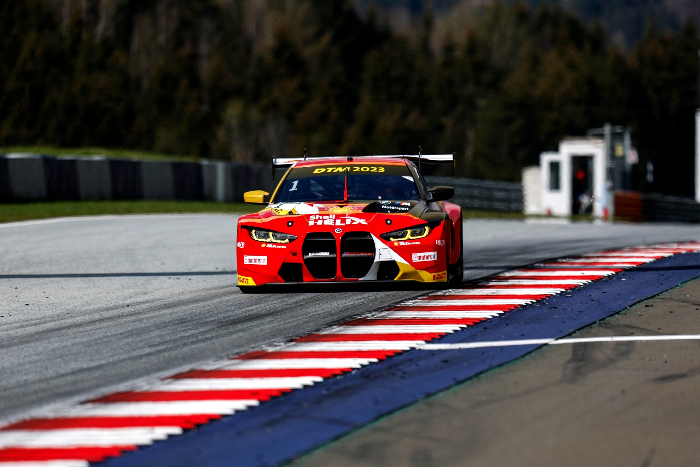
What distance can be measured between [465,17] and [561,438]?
110 metres

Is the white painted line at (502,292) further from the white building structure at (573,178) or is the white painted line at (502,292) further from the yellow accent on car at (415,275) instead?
the white building structure at (573,178)

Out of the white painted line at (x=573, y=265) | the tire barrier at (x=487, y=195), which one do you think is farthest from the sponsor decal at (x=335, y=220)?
the tire barrier at (x=487, y=195)

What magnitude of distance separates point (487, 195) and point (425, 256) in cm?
3083

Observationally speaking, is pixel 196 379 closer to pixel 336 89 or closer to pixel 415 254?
pixel 415 254

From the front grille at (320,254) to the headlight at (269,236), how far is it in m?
0.16

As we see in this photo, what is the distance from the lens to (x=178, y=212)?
2528cm

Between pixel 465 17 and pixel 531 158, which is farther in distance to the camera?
pixel 465 17

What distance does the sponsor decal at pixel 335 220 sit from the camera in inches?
375

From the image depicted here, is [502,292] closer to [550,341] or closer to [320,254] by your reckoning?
[320,254]

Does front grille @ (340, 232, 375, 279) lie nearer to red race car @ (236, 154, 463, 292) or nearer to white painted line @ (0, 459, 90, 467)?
red race car @ (236, 154, 463, 292)

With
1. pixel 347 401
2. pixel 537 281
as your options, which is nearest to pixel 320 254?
pixel 537 281

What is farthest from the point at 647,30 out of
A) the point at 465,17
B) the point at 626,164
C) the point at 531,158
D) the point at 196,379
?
the point at 196,379

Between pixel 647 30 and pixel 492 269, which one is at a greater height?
pixel 647 30

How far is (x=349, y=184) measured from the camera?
10695mm
